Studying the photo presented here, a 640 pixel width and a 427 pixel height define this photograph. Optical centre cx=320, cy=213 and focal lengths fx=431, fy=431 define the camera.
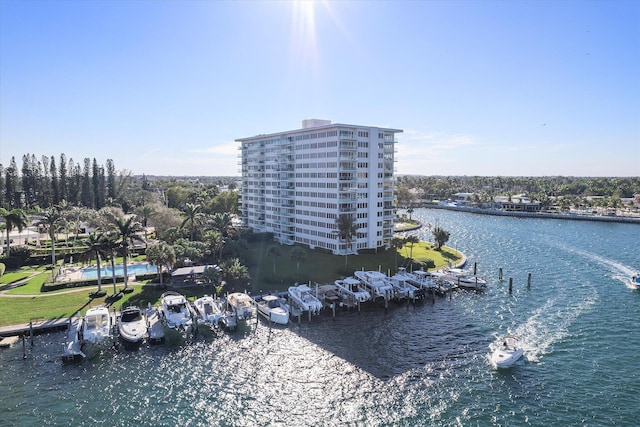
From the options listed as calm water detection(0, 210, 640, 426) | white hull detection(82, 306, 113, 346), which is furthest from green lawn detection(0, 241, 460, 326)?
calm water detection(0, 210, 640, 426)

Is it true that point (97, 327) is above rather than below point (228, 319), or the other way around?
above

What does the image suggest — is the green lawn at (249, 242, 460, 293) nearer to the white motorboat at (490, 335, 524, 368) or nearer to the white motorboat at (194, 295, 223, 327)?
the white motorboat at (194, 295, 223, 327)

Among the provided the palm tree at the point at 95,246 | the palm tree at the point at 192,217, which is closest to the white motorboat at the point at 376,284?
the palm tree at the point at 192,217

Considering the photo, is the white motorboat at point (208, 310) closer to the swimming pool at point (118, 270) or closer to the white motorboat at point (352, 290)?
the white motorboat at point (352, 290)

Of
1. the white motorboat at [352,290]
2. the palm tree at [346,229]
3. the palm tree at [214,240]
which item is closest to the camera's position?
the white motorboat at [352,290]

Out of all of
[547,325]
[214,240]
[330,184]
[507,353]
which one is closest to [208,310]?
[214,240]

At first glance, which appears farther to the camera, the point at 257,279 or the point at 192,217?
the point at 192,217

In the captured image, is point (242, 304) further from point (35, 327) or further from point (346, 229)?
point (346, 229)
